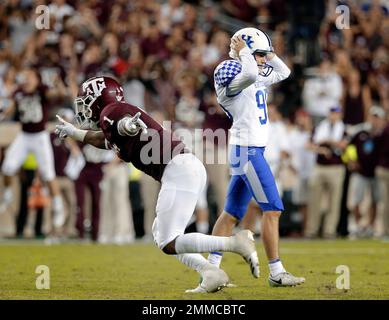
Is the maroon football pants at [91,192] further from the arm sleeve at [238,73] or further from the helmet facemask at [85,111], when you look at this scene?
the helmet facemask at [85,111]

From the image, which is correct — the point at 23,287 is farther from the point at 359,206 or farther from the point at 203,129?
the point at 359,206

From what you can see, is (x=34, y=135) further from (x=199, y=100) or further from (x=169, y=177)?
(x=169, y=177)

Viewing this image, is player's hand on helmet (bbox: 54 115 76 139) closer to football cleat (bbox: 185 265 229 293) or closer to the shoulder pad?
the shoulder pad

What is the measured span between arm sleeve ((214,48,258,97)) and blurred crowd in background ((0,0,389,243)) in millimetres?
5432

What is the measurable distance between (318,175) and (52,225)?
171 inches

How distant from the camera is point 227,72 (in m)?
8.66

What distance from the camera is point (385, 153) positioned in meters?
16.5

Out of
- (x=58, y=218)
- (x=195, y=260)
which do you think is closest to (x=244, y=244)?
(x=195, y=260)

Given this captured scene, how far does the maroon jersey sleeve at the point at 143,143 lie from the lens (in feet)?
25.3

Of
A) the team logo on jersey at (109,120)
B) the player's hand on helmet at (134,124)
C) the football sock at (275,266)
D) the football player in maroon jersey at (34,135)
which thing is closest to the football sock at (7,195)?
the football player in maroon jersey at (34,135)

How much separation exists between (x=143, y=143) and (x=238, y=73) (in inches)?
51.6

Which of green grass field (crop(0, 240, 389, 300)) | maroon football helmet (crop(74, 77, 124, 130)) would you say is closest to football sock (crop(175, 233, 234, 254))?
green grass field (crop(0, 240, 389, 300))
